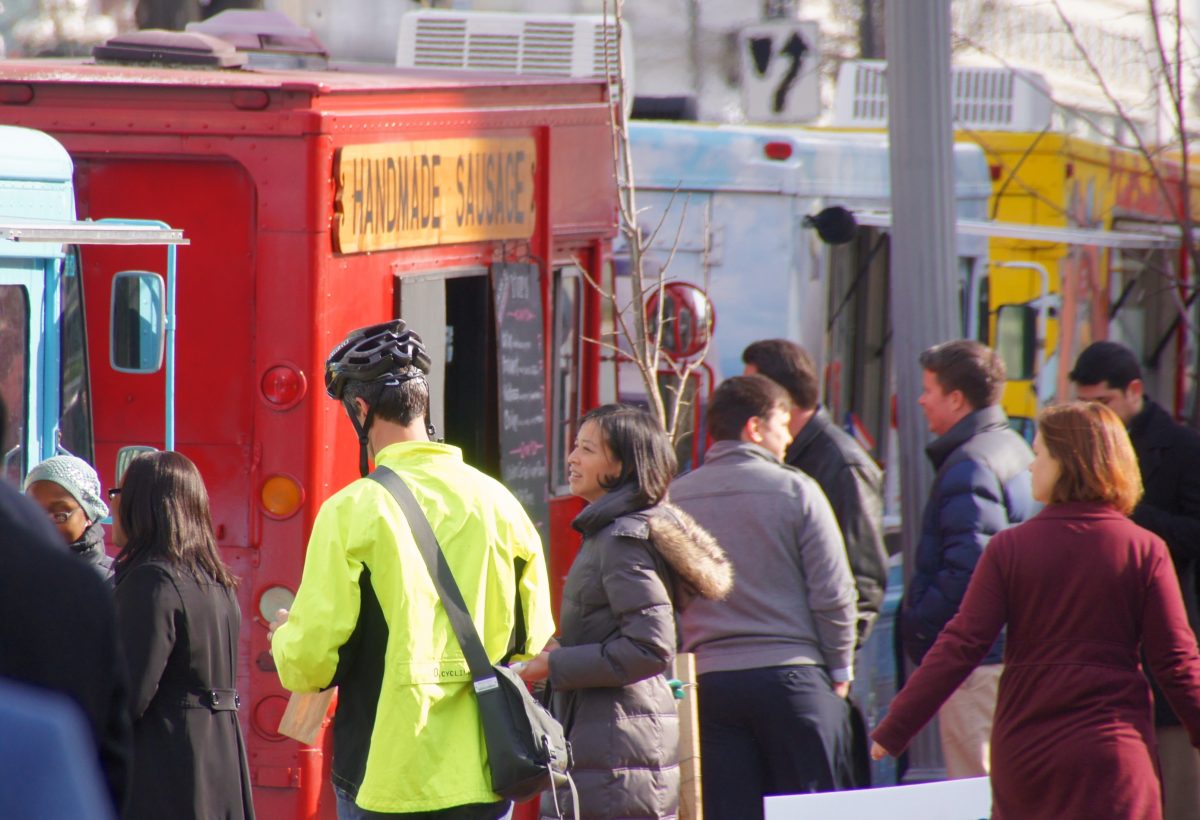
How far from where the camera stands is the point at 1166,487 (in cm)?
643

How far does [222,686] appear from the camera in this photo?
14.8ft

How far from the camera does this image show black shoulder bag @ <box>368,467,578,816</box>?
392 cm

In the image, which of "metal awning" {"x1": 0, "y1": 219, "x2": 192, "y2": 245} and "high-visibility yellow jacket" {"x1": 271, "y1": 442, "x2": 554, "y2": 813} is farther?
"metal awning" {"x1": 0, "y1": 219, "x2": 192, "y2": 245}

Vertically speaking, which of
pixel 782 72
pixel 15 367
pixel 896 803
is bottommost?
pixel 896 803

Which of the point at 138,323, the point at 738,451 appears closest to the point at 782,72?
the point at 738,451

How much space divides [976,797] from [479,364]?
274 cm

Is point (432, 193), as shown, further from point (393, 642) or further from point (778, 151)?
point (778, 151)

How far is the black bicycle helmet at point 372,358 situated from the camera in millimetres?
4074

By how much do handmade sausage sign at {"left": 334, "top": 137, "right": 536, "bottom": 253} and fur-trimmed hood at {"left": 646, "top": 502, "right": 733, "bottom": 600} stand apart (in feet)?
4.75

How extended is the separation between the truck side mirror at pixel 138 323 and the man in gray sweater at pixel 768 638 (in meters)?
1.62

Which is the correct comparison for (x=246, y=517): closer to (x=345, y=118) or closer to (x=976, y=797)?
(x=345, y=118)

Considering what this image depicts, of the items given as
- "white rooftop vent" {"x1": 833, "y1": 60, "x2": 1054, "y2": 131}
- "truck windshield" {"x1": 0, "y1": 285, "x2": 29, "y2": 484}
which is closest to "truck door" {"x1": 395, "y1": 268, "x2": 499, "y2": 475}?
"truck windshield" {"x1": 0, "y1": 285, "x2": 29, "y2": 484}

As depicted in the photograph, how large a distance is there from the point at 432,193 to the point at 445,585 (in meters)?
2.75

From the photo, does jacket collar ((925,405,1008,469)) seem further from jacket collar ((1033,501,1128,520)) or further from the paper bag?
the paper bag
